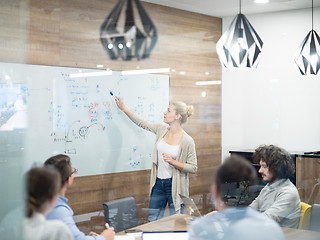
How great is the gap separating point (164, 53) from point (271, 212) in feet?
7.64

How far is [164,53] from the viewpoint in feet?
15.4

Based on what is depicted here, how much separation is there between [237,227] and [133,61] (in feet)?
9.90

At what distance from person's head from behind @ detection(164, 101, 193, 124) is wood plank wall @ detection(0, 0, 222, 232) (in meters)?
0.07

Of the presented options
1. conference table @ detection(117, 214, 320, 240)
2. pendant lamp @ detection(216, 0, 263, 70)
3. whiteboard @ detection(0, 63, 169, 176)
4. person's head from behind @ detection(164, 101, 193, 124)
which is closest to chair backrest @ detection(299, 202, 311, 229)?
conference table @ detection(117, 214, 320, 240)

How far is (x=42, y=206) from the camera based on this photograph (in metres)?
1.71

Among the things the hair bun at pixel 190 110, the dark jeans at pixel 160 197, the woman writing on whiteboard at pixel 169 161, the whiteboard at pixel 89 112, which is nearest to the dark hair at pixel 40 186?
the whiteboard at pixel 89 112

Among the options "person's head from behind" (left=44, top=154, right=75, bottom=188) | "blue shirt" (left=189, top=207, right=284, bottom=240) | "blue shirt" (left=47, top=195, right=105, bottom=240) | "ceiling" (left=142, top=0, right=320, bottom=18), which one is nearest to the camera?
"blue shirt" (left=189, top=207, right=284, bottom=240)

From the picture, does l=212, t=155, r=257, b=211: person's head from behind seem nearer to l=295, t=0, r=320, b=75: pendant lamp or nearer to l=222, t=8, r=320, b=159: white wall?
l=295, t=0, r=320, b=75: pendant lamp

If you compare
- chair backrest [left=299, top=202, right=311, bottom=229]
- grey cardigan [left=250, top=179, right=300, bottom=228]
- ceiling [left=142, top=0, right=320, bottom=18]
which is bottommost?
chair backrest [left=299, top=202, right=311, bottom=229]

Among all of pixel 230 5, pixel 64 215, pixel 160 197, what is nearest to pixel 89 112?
pixel 160 197

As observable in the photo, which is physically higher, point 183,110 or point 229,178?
point 183,110

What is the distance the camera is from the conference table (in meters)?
2.54

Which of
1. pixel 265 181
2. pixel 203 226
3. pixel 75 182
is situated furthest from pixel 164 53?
pixel 203 226

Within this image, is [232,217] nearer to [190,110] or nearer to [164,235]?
[164,235]
